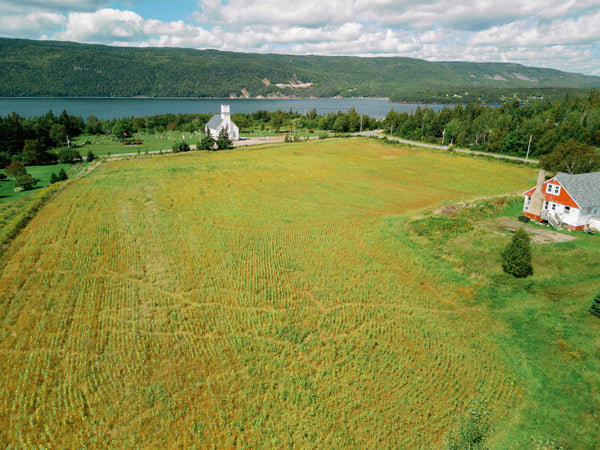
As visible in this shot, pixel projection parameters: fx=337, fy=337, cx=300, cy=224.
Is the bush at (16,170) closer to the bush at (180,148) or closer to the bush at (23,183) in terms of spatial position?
the bush at (23,183)

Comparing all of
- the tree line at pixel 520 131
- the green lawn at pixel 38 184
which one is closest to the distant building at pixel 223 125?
the green lawn at pixel 38 184

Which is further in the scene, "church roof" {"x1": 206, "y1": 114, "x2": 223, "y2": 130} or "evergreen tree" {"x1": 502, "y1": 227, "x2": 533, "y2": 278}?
"church roof" {"x1": 206, "y1": 114, "x2": 223, "y2": 130}

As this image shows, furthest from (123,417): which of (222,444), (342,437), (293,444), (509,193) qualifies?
(509,193)

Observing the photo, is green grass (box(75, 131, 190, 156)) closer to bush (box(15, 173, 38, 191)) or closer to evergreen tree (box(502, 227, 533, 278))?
bush (box(15, 173, 38, 191))

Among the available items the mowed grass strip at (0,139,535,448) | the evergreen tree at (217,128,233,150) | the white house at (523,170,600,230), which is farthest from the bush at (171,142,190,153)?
the white house at (523,170,600,230)

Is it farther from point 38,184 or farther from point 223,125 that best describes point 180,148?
point 38,184

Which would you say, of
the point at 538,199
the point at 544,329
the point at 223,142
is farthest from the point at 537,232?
the point at 223,142
